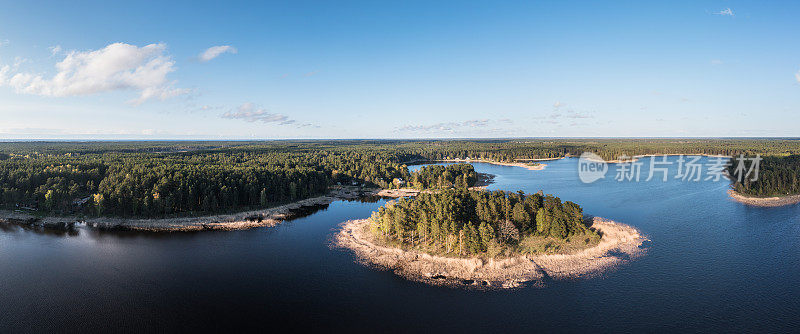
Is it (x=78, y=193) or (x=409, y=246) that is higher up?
(x=78, y=193)

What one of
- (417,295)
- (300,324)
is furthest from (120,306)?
(417,295)

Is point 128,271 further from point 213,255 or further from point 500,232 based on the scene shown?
point 500,232

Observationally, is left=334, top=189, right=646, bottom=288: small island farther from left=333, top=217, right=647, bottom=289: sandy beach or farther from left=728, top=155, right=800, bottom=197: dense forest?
left=728, top=155, right=800, bottom=197: dense forest

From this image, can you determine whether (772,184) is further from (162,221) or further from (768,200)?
(162,221)

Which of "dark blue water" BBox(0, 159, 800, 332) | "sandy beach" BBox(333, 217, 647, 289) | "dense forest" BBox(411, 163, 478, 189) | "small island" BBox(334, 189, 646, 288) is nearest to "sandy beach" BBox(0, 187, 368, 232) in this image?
"dark blue water" BBox(0, 159, 800, 332)

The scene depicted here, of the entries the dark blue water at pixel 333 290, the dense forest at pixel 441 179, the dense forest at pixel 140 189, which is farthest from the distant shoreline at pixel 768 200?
the dense forest at pixel 140 189

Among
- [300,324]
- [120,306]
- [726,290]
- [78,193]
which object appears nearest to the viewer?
[300,324]
